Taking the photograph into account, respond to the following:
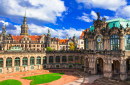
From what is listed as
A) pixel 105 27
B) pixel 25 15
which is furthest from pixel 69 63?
pixel 25 15

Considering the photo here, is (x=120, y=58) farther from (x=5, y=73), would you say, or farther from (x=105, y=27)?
(x=5, y=73)

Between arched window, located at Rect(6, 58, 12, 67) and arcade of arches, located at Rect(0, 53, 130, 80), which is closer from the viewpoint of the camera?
arcade of arches, located at Rect(0, 53, 130, 80)

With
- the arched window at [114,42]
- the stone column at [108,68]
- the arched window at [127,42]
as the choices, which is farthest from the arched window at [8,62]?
the arched window at [127,42]

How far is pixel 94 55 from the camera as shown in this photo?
135 ft

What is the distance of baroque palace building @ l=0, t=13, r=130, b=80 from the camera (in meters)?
35.6

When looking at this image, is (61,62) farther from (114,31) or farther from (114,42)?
(114,31)

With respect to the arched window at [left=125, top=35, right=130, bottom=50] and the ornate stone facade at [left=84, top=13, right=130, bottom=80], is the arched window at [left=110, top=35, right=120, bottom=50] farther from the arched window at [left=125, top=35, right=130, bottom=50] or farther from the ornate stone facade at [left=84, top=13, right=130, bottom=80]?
the arched window at [left=125, top=35, right=130, bottom=50]

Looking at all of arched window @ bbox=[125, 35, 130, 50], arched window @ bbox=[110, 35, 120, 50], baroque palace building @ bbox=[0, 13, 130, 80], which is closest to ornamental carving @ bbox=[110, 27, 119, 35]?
baroque palace building @ bbox=[0, 13, 130, 80]

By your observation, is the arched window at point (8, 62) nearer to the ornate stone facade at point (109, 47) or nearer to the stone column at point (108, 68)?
the ornate stone facade at point (109, 47)

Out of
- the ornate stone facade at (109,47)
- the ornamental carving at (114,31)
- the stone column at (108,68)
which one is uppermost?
the ornamental carving at (114,31)

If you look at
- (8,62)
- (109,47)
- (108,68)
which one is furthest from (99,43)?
(8,62)

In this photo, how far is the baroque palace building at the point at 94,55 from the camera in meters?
35.6

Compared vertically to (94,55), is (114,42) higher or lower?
higher

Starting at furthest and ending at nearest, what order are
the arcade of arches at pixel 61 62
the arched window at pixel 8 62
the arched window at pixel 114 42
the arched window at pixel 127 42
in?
1. the arched window at pixel 8 62
2. the arcade of arches at pixel 61 62
3. the arched window at pixel 114 42
4. the arched window at pixel 127 42
